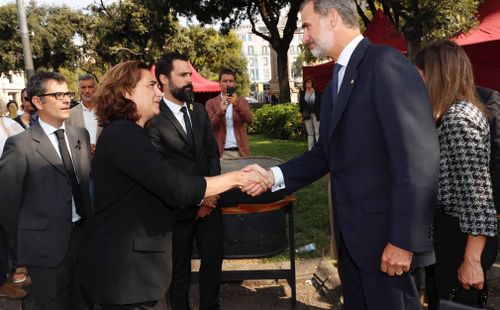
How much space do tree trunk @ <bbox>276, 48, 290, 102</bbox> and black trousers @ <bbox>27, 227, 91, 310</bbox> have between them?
1960cm

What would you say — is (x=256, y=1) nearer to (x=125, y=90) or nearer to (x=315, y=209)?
(x=315, y=209)

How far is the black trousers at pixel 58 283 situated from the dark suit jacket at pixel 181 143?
82 cm

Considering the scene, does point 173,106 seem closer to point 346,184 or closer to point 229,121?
point 346,184

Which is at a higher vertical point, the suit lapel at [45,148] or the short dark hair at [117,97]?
the short dark hair at [117,97]

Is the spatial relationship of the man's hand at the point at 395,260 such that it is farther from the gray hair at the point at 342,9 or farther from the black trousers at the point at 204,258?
the black trousers at the point at 204,258

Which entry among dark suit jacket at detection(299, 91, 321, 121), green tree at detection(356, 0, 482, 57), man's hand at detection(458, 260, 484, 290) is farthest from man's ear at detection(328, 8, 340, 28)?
dark suit jacket at detection(299, 91, 321, 121)

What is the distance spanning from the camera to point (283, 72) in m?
22.2

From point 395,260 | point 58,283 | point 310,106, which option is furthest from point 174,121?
point 310,106

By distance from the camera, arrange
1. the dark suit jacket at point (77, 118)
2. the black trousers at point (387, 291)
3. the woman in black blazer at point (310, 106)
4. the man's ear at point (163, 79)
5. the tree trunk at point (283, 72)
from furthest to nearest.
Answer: the tree trunk at point (283, 72)
the woman in black blazer at point (310, 106)
the dark suit jacket at point (77, 118)
the man's ear at point (163, 79)
the black trousers at point (387, 291)

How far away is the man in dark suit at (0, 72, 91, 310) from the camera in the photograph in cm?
302

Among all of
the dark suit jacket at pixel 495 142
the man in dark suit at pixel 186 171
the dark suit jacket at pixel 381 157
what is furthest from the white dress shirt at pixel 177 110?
the dark suit jacket at pixel 495 142

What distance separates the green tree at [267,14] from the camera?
22.1 metres

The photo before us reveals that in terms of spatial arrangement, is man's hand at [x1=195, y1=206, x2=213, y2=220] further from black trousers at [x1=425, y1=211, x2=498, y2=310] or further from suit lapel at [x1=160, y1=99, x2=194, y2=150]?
black trousers at [x1=425, y1=211, x2=498, y2=310]

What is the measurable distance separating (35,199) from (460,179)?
8.72 ft
